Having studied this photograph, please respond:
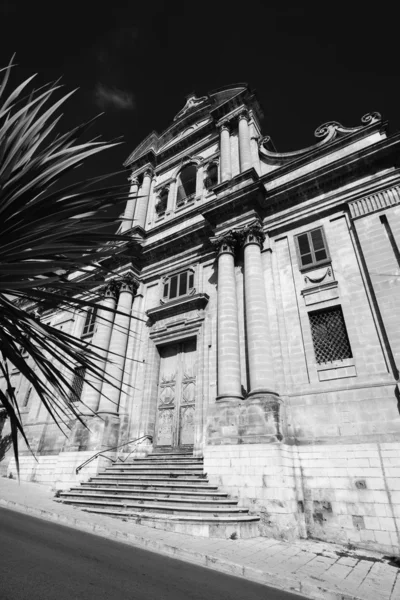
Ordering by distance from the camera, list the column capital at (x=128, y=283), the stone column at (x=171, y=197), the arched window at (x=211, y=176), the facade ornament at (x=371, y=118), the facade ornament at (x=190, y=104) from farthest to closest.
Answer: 1. the facade ornament at (x=190, y=104)
2. the stone column at (x=171, y=197)
3. the arched window at (x=211, y=176)
4. the column capital at (x=128, y=283)
5. the facade ornament at (x=371, y=118)

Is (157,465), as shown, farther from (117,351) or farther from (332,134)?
(332,134)

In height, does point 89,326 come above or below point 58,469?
above

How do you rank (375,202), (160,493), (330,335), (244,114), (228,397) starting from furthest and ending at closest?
(244,114) → (375,202) → (330,335) → (228,397) → (160,493)

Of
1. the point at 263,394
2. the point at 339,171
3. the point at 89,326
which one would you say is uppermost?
the point at 339,171

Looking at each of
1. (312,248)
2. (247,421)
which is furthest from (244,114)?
(247,421)

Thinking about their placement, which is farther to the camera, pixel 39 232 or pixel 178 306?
pixel 178 306

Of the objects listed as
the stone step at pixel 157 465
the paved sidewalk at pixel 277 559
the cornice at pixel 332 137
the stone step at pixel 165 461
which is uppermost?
the cornice at pixel 332 137

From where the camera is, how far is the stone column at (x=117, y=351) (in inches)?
531

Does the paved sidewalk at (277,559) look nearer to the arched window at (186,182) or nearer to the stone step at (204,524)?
the stone step at (204,524)

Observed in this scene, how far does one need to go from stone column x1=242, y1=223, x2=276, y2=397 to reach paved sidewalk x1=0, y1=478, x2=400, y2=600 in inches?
158

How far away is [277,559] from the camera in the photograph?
582 cm

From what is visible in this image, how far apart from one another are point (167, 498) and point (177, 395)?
17.8ft

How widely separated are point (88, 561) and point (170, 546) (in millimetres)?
1704

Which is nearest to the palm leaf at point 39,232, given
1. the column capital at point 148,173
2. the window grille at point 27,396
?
the window grille at point 27,396
